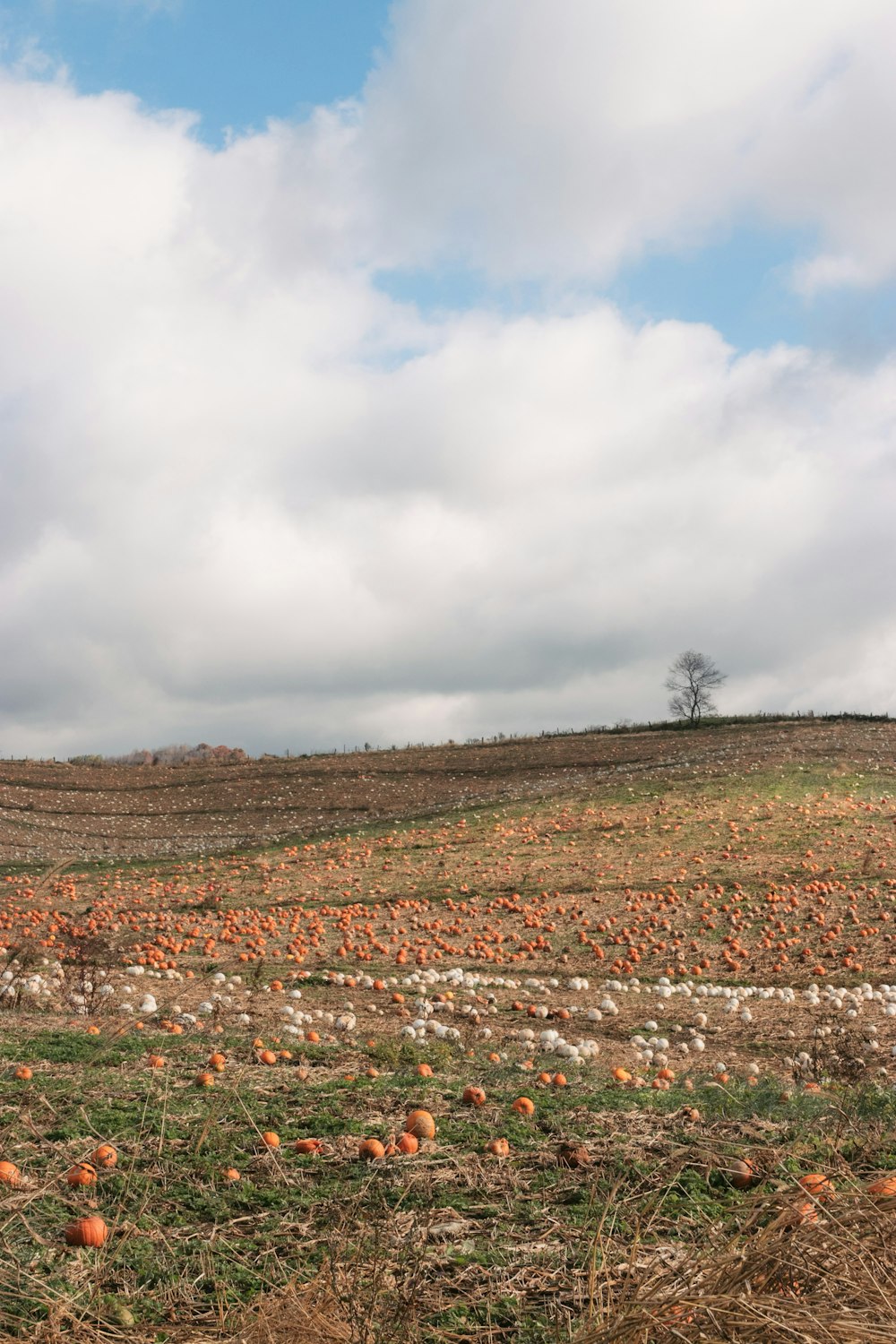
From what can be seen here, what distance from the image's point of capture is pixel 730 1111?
5.99m

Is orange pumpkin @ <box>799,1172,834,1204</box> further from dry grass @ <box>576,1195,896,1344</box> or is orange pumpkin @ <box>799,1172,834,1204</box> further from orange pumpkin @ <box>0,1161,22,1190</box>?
orange pumpkin @ <box>0,1161,22,1190</box>

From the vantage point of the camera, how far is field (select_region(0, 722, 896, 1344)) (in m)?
3.40

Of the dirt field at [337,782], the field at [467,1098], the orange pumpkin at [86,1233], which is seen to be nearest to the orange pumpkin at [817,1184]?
the field at [467,1098]

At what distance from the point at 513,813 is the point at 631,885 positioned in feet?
35.7

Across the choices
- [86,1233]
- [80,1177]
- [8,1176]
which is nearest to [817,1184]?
[86,1233]

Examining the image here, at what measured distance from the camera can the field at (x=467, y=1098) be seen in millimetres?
3396

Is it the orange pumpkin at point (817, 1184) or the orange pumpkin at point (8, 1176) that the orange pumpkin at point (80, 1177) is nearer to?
the orange pumpkin at point (8, 1176)

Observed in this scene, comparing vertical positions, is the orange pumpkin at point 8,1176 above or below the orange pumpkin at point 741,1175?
above

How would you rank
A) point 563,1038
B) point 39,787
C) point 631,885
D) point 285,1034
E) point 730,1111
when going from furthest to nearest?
point 39,787
point 631,885
point 563,1038
point 285,1034
point 730,1111

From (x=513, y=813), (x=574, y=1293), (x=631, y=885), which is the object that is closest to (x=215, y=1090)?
(x=574, y=1293)

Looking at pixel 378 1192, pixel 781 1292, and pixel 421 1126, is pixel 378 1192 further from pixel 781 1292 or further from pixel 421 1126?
pixel 781 1292

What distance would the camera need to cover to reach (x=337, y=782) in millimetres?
47375

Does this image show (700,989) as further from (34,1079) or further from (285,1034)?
(34,1079)

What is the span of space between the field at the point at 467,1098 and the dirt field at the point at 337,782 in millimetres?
11607
